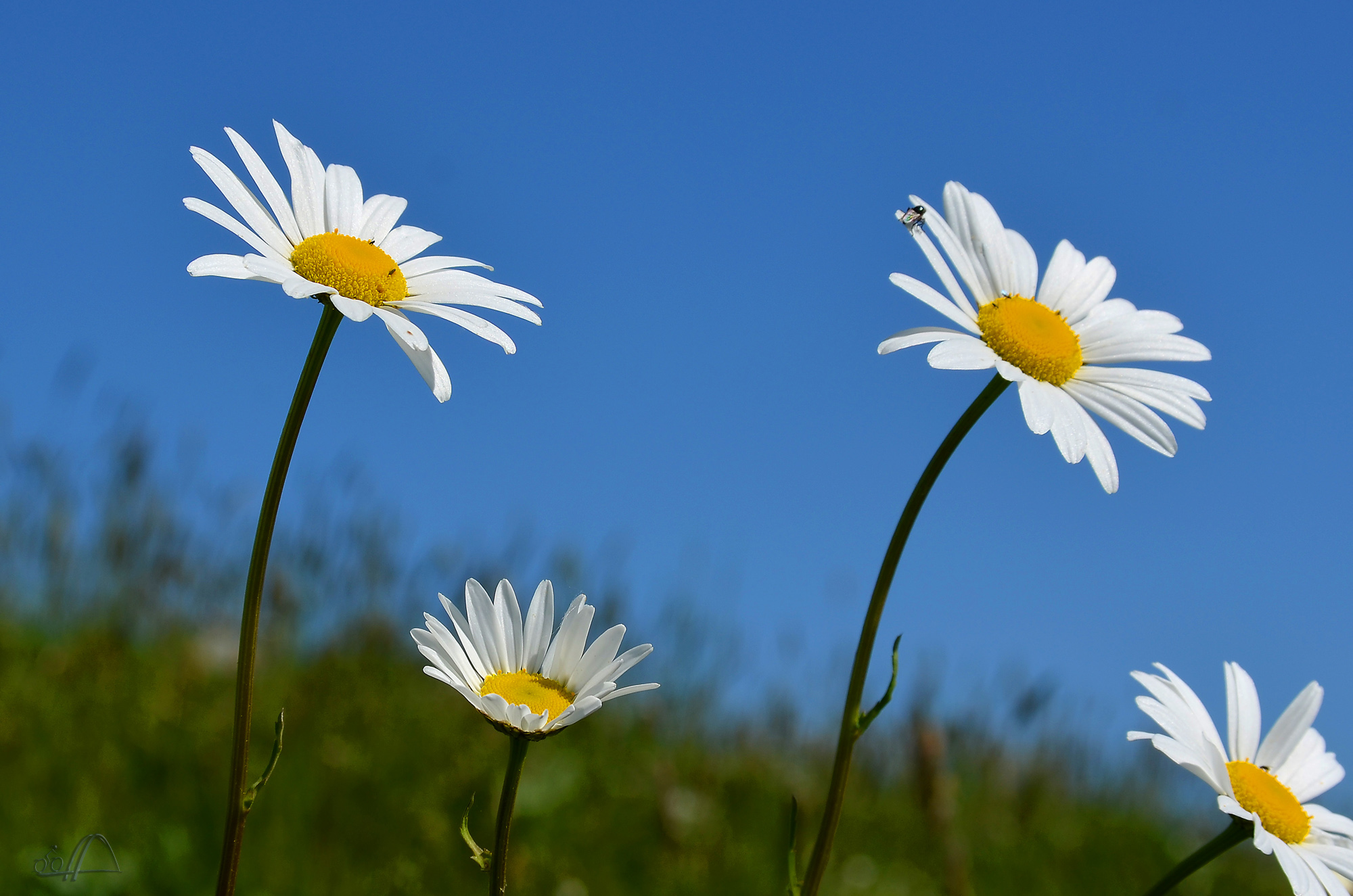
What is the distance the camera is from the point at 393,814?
468 cm

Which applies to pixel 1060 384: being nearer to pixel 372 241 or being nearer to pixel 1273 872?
pixel 372 241

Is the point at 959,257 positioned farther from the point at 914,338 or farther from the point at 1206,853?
the point at 1206,853

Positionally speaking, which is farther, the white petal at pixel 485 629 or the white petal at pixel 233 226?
the white petal at pixel 485 629

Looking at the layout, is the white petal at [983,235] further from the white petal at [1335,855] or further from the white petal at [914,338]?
the white petal at [1335,855]

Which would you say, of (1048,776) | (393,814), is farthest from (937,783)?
(1048,776)

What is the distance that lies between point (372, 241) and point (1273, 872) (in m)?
7.67

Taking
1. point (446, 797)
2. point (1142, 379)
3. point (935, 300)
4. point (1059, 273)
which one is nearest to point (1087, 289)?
point (1059, 273)

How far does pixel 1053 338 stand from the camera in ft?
7.53

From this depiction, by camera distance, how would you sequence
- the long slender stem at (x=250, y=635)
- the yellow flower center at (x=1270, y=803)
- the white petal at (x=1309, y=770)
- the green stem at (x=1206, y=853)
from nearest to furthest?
the long slender stem at (x=250, y=635)
the green stem at (x=1206, y=853)
the yellow flower center at (x=1270, y=803)
the white petal at (x=1309, y=770)

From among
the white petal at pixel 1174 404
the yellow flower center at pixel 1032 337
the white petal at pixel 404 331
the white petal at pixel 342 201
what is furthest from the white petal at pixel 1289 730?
the white petal at pixel 342 201

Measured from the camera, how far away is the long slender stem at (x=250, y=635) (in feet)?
5.86

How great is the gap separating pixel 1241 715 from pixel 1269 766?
0.13 m

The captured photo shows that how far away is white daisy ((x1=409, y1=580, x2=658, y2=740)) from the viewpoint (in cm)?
212

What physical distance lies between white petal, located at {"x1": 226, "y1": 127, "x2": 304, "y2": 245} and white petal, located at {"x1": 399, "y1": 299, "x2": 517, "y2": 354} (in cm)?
35
